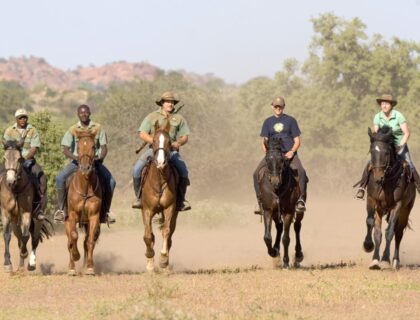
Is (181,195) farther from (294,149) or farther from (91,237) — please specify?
(294,149)

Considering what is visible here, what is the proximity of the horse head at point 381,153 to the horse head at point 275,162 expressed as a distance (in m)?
1.76

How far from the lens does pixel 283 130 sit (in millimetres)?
19609

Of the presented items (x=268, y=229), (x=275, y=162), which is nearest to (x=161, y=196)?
(x=275, y=162)

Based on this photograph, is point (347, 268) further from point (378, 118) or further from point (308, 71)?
point (308, 71)

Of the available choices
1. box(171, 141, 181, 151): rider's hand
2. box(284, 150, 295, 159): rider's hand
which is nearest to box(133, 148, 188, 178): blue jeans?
box(171, 141, 181, 151): rider's hand

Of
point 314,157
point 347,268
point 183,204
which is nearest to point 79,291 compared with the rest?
point 183,204

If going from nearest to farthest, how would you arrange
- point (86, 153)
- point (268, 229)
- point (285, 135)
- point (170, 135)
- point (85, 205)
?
point (86, 153)
point (85, 205)
point (170, 135)
point (268, 229)
point (285, 135)

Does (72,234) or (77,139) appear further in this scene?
(72,234)

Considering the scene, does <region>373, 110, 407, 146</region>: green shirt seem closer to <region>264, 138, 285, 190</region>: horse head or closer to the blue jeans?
<region>264, 138, 285, 190</region>: horse head

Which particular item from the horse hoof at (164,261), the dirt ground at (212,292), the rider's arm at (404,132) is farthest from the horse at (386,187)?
the horse hoof at (164,261)

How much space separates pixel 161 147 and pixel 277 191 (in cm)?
304

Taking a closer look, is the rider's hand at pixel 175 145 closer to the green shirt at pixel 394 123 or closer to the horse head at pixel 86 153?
the horse head at pixel 86 153

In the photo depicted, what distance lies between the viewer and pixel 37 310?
45.8 feet

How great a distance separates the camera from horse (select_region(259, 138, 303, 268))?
61.1 ft
